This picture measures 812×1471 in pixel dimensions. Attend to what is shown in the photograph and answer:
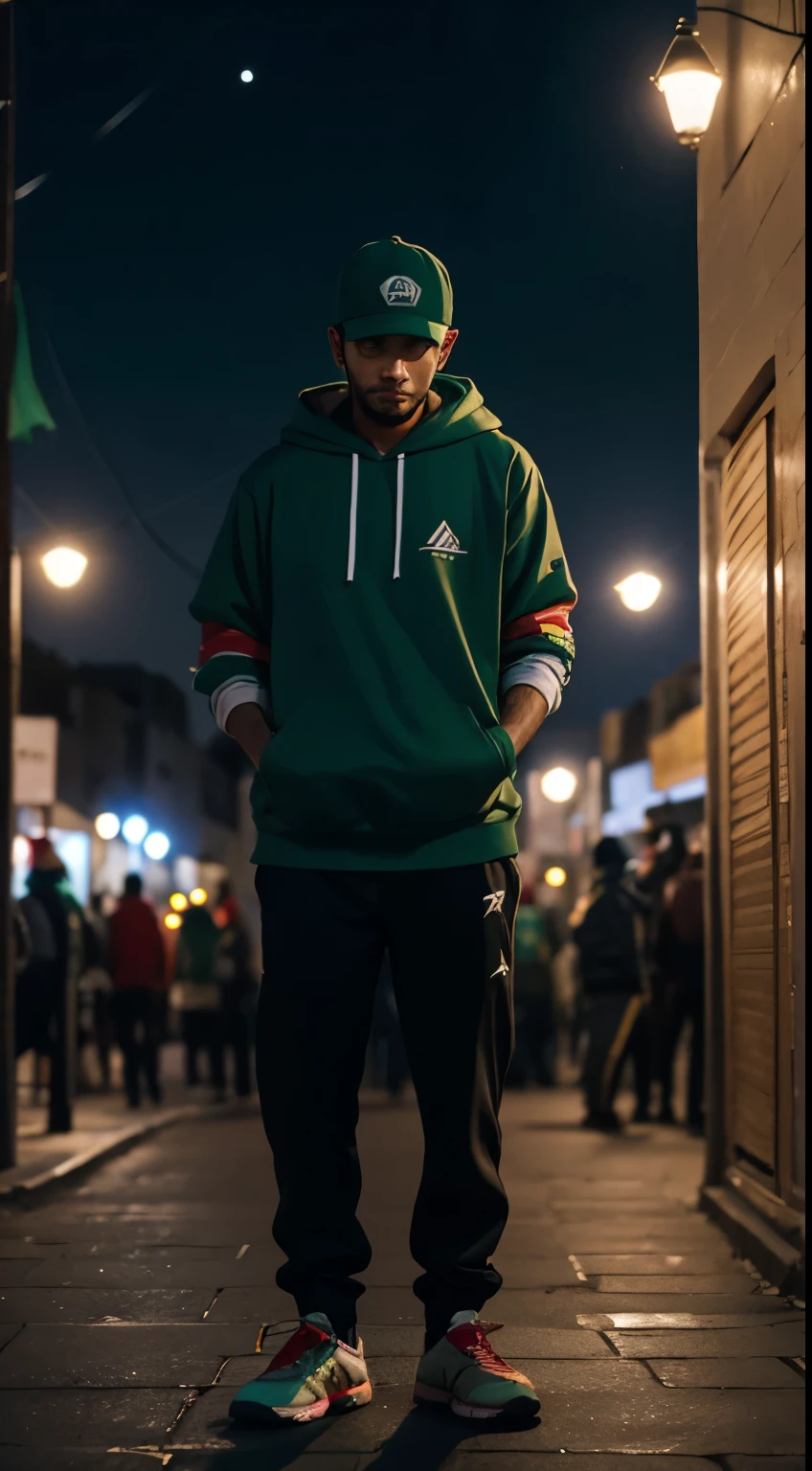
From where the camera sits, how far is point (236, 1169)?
8.37m

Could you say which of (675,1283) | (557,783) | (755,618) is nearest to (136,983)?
(755,618)

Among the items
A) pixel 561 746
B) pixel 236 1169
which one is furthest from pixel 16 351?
pixel 561 746

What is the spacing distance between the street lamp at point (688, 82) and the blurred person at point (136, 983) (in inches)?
342

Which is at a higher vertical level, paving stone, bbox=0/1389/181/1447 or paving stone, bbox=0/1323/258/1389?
paving stone, bbox=0/1389/181/1447

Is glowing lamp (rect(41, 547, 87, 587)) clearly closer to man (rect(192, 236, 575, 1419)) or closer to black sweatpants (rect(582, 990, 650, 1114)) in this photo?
black sweatpants (rect(582, 990, 650, 1114))

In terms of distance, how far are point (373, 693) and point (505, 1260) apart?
8.66 ft

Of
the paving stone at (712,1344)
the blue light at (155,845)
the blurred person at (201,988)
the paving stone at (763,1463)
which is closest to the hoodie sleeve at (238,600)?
the paving stone at (712,1344)

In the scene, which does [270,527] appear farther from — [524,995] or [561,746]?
[561,746]

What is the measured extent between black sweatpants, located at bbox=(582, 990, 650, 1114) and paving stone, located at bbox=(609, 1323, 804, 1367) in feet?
22.7

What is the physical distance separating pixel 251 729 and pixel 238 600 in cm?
28

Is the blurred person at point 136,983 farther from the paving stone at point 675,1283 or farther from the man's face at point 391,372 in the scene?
the man's face at point 391,372

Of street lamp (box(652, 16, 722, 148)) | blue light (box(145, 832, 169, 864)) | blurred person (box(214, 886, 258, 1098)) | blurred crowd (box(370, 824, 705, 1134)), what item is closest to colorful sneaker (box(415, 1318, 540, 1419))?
street lamp (box(652, 16, 722, 148))

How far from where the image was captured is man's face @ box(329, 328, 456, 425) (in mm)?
3436

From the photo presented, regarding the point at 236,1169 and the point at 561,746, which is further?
the point at 561,746
